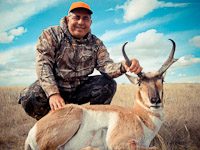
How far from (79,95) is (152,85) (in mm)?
2390

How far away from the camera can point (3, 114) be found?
657cm

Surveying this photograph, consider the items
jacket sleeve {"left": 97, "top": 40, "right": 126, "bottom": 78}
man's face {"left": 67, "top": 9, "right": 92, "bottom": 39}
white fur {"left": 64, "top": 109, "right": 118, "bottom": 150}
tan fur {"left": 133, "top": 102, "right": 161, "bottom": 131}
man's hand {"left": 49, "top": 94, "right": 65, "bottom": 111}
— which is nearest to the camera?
white fur {"left": 64, "top": 109, "right": 118, "bottom": 150}

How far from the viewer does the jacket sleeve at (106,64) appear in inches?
171

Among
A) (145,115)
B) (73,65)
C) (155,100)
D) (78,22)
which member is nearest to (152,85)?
(155,100)

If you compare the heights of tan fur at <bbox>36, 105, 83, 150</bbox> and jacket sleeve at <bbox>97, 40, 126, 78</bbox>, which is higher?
jacket sleeve at <bbox>97, 40, 126, 78</bbox>

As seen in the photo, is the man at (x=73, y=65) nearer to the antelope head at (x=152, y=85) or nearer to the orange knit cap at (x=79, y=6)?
the orange knit cap at (x=79, y=6)

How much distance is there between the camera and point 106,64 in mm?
4863

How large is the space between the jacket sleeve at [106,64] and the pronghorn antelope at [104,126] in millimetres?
816

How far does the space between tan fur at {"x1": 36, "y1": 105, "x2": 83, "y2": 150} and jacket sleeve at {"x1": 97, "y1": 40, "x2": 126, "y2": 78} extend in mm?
1553

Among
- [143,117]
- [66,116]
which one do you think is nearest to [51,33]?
[66,116]

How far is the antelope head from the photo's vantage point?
3.15 metres

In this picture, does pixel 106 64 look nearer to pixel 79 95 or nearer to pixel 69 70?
pixel 69 70

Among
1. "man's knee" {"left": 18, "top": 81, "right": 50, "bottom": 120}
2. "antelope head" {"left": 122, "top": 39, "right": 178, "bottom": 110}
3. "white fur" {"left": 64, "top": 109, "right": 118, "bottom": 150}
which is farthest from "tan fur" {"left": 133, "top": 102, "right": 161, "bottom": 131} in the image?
"man's knee" {"left": 18, "top": 81, "right": 50, "bottom": 120}

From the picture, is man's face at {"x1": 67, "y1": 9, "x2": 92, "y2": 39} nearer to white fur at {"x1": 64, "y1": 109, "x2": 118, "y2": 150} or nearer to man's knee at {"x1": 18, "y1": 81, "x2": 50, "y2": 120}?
man's knee at {"x1": 18, "y1": 81, "x2": 50, "y2": 120}
